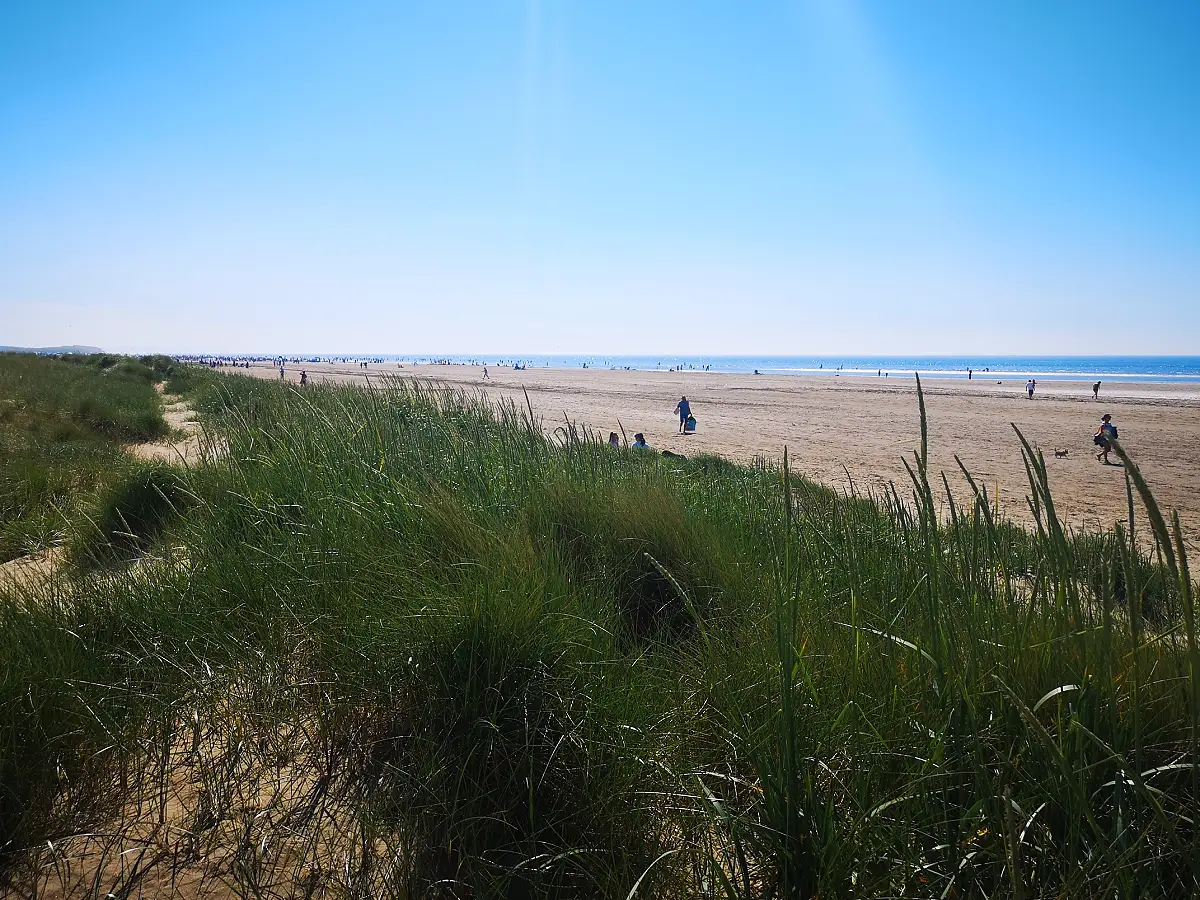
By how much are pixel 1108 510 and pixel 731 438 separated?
10673 mm

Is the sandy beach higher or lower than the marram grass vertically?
lower

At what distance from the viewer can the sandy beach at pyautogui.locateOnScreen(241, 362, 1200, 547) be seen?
40.0ft

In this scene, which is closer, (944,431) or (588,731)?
(588,731)

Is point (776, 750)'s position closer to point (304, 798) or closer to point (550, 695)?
point (550, 695)

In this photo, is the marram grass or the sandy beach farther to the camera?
the sandy beach

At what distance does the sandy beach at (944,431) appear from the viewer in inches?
480

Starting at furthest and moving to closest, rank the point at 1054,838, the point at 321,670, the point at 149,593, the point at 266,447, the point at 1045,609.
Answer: the point at 266,447
the point at 149,593
the point at 321,670
the point at 1045,609
the point at 1054,838

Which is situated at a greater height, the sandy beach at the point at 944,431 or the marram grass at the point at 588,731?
the marram grass at the point at 588,731

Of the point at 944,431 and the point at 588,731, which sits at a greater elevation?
the point at 588,731

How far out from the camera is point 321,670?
2.15 metres

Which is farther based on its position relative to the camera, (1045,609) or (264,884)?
(1045,609)

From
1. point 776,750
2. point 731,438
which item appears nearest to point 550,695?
point 776,750

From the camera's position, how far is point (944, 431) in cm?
2152

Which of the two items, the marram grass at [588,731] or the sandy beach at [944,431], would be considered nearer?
the marram grass at [588,731]
